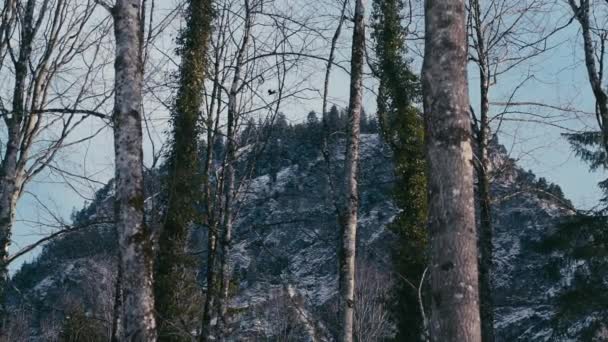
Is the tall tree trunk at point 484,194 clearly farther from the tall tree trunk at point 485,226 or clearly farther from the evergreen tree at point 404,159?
the evergreen tree at point 404,159

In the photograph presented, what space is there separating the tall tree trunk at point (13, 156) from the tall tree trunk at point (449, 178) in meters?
5.94

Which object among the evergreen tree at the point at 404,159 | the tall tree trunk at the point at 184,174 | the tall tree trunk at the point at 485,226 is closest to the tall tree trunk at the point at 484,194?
the tall tree trunk at the point at 485,226

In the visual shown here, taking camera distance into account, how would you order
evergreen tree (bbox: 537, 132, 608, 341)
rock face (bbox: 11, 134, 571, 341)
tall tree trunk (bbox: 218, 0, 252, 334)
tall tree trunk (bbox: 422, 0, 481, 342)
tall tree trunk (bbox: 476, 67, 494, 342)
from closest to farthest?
tall tree trunk (bbox: 422, 0, 481, 342) → tall tree trunk (bbox: 218, 0, 252, 334) → tall tree trunk (bbox: 476, 67, 494, 342) → evergreen tree (bbox: 537, 132, 608, 341) → rock face (bbox: 11, 134, 571, 341)

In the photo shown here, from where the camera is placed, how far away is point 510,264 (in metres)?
107

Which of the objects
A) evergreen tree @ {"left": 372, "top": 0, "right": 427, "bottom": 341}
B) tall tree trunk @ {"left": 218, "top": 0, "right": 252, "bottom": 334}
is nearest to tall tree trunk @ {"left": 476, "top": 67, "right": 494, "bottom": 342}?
evergreen tree @ {"left": 372, "top": 0, "right": 427, "bottom": 341}

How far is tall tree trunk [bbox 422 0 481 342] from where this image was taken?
332 centimetres

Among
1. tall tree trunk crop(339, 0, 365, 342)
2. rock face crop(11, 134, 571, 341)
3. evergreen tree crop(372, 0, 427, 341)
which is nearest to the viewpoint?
tall tree trunk crop(339, 0, 365, 342)

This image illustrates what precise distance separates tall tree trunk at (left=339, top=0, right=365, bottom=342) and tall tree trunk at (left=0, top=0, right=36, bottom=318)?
418 cm

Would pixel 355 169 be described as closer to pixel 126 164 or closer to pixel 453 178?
pixel 126 164

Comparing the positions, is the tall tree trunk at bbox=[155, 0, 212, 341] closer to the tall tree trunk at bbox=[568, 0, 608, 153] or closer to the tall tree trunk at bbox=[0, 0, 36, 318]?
the tall tree trunk at bbox=[0, 0, 36, 318]

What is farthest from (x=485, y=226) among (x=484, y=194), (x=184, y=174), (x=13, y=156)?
(x=13, y=156)

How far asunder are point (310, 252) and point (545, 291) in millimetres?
50471

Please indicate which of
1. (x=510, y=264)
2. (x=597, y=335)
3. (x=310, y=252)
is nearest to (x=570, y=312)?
(x=597, y=335)

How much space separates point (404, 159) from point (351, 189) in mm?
10199
